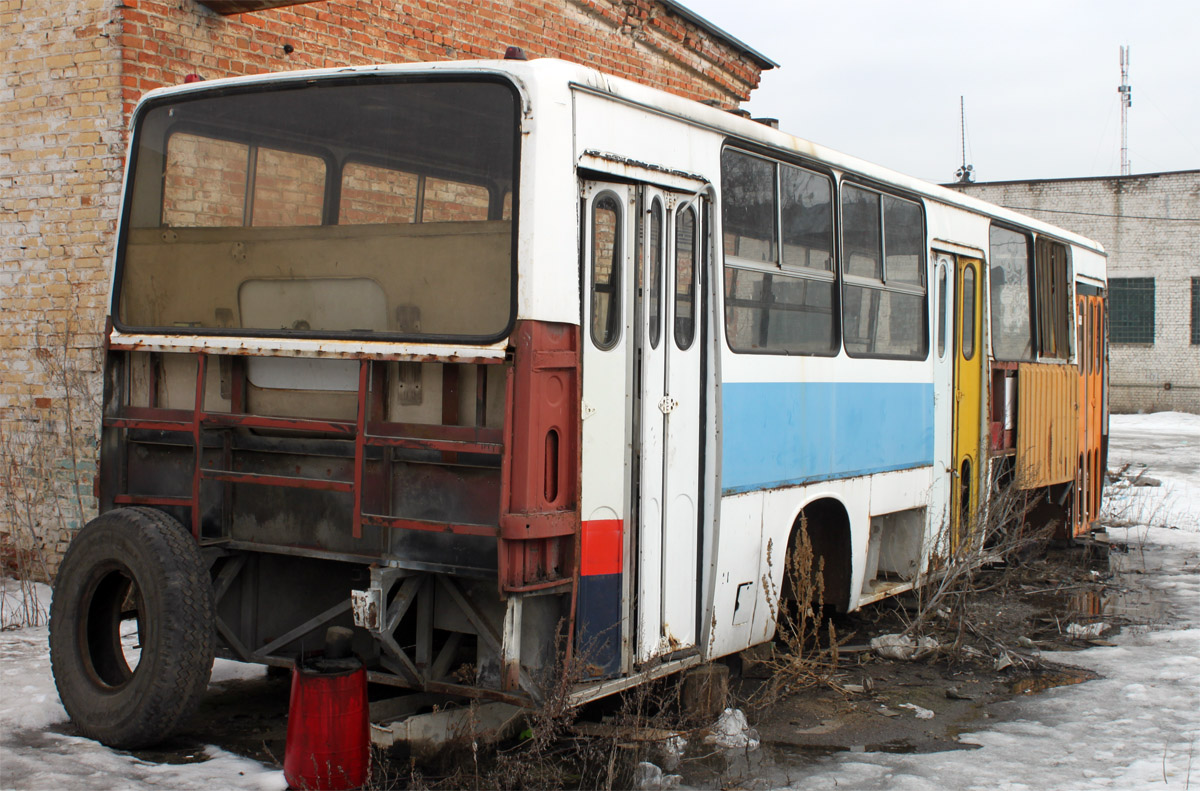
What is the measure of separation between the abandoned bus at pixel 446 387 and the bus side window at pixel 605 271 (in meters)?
0.01

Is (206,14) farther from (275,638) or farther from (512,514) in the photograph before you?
(512,514)

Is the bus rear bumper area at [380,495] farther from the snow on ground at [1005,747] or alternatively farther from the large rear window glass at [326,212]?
the snow on ground at [1005,747]

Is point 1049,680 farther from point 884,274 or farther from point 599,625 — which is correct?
point 599,625

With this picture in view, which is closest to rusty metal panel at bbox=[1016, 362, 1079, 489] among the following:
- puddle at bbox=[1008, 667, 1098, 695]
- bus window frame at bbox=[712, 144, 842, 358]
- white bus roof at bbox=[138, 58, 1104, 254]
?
puddle at bbox=[1008, 667, 1098, 695]

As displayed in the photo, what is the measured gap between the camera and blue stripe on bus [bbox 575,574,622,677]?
4426 millimetres

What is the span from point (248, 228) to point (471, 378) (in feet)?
4.41

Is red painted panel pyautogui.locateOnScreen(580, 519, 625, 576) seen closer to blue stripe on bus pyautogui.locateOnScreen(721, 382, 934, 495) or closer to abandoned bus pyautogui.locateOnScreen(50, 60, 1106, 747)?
abandoned bus pyautogui.locateOnScreen(50, 60, 1106, 747)

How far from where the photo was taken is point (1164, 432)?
2645cm

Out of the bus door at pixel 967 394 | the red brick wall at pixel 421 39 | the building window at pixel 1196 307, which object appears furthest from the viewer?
the building window at pixel 1196 307

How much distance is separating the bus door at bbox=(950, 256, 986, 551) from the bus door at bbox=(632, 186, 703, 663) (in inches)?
130

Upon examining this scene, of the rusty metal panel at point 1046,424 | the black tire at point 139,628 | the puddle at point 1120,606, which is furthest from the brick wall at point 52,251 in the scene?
the puddle at point 1120,606

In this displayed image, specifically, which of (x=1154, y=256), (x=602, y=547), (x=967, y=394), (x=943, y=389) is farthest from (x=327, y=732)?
(x=1154, y=256)

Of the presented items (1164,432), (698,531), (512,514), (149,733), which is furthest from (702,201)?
(1164,432)

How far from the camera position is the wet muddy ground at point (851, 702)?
4.69 m
